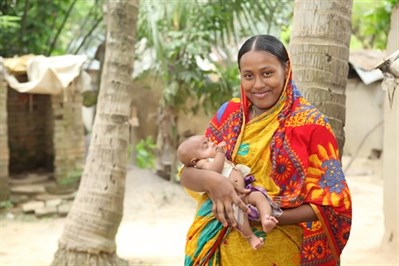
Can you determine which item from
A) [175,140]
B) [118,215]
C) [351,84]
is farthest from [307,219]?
[351,84]

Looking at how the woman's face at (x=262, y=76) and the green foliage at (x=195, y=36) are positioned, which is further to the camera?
the green foliage at (x=195, y=36)

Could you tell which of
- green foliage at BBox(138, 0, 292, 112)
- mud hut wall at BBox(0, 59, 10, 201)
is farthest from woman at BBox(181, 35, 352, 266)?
mud hut wall at BBox(0, 59, 10, 201)

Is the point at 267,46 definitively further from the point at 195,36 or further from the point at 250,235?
the point at 195,36

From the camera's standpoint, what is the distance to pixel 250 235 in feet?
7.37

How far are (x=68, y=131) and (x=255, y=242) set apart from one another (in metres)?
7.86

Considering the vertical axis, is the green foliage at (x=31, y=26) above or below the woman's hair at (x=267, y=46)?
above

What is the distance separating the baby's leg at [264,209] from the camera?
2.17m

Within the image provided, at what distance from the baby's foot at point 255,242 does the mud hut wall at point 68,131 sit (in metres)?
7.69

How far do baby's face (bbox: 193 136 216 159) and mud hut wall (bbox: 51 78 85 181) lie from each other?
7.49 metres

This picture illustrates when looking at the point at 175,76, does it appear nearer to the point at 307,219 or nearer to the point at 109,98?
the point at 109,98

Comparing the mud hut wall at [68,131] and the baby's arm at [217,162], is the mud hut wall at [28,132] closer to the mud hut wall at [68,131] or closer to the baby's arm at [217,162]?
the mud hut wall at [68,131]

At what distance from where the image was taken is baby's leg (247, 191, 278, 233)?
2.17 meters

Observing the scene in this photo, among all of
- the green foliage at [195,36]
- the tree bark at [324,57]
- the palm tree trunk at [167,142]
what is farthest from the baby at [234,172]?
the palm tree trunk at [167,142]

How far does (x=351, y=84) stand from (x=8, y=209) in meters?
8.20
